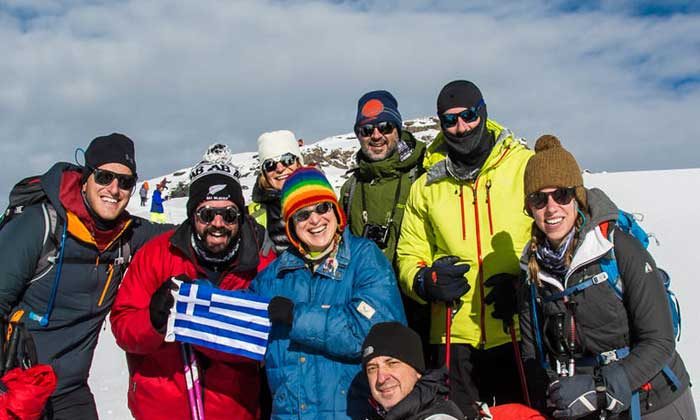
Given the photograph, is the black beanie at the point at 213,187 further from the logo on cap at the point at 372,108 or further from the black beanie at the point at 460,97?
the black beanie at the point at 460,97

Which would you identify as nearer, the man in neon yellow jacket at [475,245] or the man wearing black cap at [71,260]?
the man wearing black cap at [71,260]

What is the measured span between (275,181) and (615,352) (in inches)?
123

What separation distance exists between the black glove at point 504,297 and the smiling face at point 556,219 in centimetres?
72

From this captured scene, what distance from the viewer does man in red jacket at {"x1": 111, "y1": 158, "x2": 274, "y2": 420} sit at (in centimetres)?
414

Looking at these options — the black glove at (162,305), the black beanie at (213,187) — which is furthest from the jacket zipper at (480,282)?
the black glove at (162,305)

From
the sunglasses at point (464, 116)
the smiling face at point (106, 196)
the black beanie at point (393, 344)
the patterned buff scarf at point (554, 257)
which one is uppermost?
the sunglasses at point (464, 116)

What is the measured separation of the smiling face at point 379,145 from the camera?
5180 mm

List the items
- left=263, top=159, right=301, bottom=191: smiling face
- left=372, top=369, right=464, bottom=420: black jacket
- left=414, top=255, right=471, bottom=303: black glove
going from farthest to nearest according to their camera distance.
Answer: left=263, top=159, right=301, bottom=191: smiling face < left=414, top=255, right=471, bottom=303: black glove < left=372, top=369, right=464, bottom=420: black jacket

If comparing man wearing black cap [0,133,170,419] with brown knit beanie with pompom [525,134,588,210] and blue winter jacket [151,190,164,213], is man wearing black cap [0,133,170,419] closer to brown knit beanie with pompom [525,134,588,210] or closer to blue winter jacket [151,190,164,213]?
brown knit beanie with pompom [525,134,588,210]

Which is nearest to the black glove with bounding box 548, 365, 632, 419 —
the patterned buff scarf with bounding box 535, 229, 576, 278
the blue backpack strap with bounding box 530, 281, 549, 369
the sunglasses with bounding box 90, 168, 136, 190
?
the blue backpack strap with bounding box 530, 281, 549, 369

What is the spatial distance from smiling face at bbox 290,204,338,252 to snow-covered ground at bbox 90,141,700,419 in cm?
184

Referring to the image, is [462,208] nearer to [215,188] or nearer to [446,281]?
[446,281]

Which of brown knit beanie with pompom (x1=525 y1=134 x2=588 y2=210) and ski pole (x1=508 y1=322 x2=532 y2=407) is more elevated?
brown knit beanie with pompom (x1=525 y1=134 x2=588 y2=210)

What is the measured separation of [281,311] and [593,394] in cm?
169
